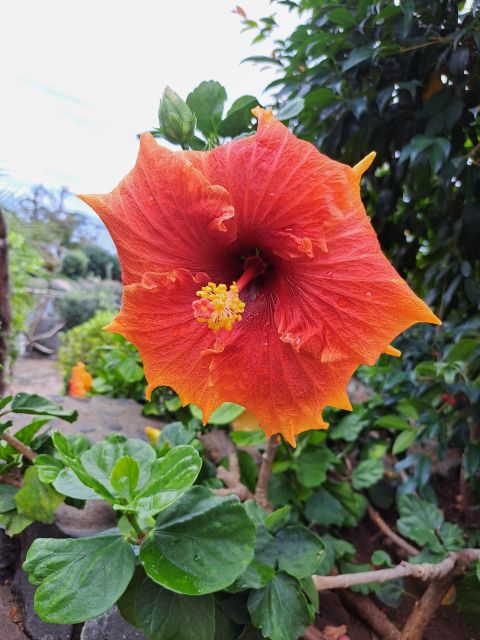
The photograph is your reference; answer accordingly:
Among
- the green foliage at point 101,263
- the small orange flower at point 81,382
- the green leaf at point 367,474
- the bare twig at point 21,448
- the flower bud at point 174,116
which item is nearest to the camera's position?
the flower bud at point 174,116

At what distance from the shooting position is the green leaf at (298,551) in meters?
0.67

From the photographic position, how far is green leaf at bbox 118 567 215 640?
1.72 ft

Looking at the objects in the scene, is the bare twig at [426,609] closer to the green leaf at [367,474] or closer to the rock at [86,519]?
the green leaf at [367,474]

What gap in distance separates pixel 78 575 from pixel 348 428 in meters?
0.73

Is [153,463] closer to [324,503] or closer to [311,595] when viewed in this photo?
[311,595]

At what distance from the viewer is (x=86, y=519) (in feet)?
2.64

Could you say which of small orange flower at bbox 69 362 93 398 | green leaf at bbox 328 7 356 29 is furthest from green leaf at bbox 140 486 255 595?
small orange flower at bbox 69 362 93 398

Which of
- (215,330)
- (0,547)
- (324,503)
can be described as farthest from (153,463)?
(324,503)

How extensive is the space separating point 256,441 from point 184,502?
0.38 meters

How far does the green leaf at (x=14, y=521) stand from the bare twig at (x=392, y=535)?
29.5 inches

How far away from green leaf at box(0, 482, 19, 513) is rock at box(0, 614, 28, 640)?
14 centimetres

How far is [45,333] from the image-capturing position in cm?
625

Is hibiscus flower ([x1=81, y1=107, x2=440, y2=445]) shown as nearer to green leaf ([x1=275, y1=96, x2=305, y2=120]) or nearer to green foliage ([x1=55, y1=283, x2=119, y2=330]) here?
green leaf ([x1=275, y1=96, x2=305, y2=120])

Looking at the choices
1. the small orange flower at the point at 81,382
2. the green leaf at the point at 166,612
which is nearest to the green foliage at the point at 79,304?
the small orange flower at the point at 81,382
